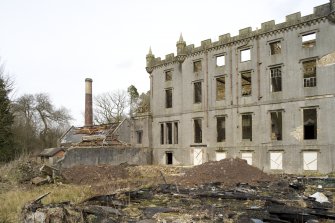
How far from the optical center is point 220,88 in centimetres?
2906

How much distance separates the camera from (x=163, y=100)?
108 ft

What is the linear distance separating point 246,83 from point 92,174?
14588 mm

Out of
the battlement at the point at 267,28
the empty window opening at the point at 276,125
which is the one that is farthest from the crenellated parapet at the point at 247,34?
the empty window opening at the point at 276,125

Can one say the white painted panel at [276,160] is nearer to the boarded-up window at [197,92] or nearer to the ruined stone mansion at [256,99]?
the ruined stone mansion at [256,99]

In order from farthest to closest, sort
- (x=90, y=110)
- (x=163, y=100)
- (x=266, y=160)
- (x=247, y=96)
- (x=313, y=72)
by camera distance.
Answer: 1. (x=90, y=110)
2. (x=163, y=100)
3. (x=247, y=96)
4. (x=266, y=160)
5. (x=313, y=72)

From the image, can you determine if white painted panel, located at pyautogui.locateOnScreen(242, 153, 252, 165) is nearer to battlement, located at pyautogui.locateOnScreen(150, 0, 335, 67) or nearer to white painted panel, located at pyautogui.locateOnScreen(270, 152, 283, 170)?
white painted panel, located at pyautogui.locateOnScreen(270, 152, 283, 170)

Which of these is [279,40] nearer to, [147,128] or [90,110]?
[147,128]

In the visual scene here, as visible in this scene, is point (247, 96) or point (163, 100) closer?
point (247, 96)

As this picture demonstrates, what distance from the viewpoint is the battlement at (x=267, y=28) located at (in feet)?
73.2

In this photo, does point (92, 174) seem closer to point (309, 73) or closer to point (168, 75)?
point (168, 75)

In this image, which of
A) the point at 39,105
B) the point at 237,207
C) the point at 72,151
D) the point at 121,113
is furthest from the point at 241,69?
the point at 39,105

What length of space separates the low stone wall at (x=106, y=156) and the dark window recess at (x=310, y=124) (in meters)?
15.4

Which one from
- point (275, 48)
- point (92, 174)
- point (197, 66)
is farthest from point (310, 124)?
point (92, 174)

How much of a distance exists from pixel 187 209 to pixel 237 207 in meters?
1.82
